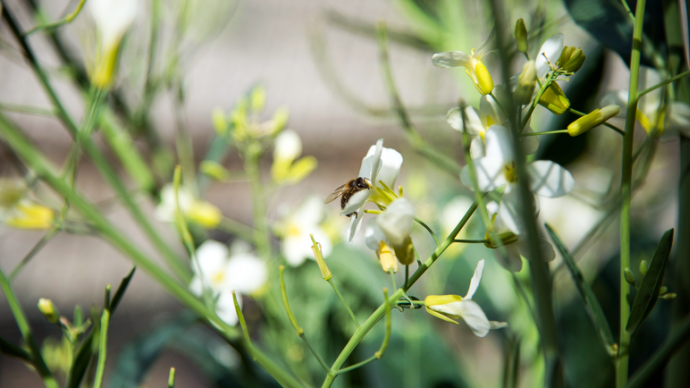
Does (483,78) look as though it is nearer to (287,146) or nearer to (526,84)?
(526,84)

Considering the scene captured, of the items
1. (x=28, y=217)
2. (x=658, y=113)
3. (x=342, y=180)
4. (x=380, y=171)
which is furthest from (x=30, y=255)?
(x=342, y=180)

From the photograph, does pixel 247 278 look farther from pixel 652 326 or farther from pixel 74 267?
pixel 74 267

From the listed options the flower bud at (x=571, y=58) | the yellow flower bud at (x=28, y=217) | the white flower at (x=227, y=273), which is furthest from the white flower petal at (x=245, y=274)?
the flower bud at (x=571, y=58)

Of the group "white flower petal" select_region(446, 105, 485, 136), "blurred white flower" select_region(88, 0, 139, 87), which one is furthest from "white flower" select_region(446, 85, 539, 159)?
"blurred white flower" select_region(88, 0, 139, 87)

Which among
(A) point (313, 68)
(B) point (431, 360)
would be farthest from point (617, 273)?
(A) point (313, 68)

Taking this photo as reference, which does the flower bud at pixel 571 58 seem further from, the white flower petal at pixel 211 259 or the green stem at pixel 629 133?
the white flower petal at pixel 211 259
